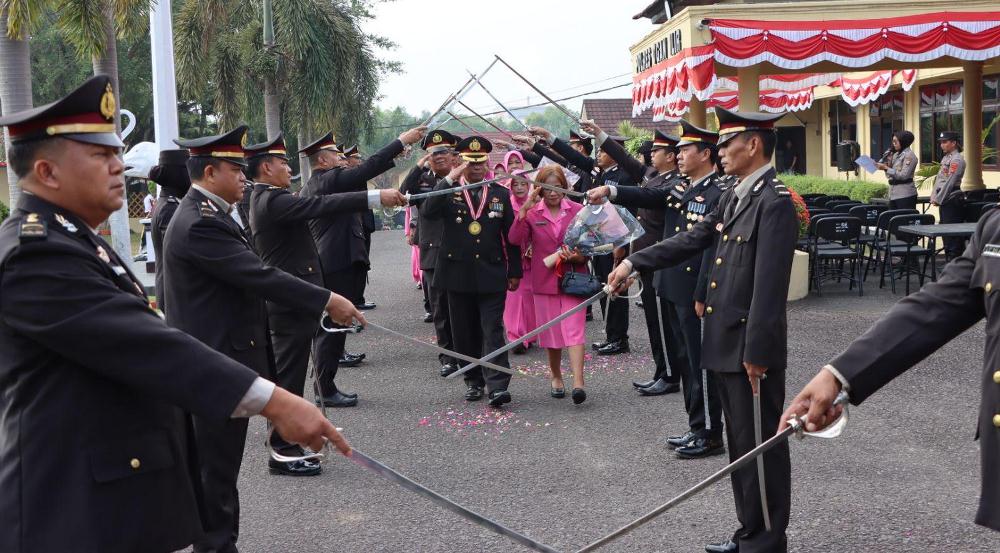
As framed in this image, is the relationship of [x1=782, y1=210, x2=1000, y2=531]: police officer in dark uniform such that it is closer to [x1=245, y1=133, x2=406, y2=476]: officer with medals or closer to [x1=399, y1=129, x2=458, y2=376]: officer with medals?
[x1=245, y1=133, x2=406, y2=476]: officer with medals

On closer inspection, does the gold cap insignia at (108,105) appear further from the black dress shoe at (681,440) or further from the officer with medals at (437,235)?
the officer with medals at (437,235)

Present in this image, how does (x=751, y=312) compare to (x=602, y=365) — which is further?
(x=602, y=365)

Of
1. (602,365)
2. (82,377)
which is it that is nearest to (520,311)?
(602,365)

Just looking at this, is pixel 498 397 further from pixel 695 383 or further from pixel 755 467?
pixel 755 467

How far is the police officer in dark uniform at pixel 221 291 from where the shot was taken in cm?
441

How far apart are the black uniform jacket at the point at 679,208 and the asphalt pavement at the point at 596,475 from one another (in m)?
1.01

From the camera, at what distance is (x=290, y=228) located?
6.41 metres

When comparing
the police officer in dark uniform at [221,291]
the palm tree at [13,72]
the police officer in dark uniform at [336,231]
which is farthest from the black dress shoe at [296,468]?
Answer: the palm tree at [13,72]

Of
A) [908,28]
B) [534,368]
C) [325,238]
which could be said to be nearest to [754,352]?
[534,368]

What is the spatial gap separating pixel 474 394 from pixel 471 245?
1.21 meters

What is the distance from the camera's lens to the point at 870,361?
2.78 metres

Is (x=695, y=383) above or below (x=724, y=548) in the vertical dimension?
above

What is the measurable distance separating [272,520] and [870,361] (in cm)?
353

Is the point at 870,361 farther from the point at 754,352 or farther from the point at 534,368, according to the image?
the point at 534,368
